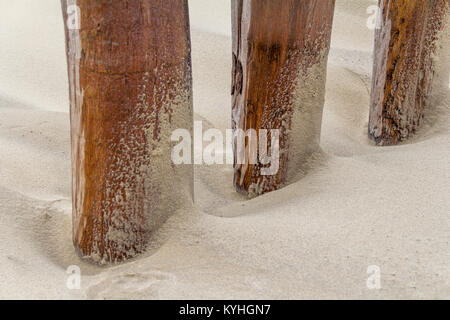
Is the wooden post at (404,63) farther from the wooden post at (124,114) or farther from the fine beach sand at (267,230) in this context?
the wooden post at (124,114)

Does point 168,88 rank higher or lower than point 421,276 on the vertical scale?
higher

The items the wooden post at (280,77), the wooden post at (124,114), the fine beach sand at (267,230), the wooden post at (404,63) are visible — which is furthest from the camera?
the wooden post at (404,63)

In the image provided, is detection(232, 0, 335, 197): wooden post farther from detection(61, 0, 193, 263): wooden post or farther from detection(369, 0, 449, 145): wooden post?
detection(369, 0, 449, 145): wooden post

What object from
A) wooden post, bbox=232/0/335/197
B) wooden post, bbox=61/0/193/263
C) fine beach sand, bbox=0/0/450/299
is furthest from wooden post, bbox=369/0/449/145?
wooden post, bbox=61/0/193/263

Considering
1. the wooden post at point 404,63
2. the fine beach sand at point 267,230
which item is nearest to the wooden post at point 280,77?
the fine beach sand at point 267,230

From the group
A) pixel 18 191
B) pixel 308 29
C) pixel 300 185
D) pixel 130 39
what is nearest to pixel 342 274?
pixel 300 185

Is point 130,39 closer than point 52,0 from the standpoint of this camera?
Yes

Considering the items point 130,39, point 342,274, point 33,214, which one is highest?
point 130,39

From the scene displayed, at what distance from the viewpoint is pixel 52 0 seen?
20.3 feet

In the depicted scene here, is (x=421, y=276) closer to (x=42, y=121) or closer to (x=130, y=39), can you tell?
(x=130, y=39)

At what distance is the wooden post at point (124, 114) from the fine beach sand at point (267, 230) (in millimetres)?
116

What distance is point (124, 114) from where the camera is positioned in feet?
6.25

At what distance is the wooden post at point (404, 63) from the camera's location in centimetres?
322
